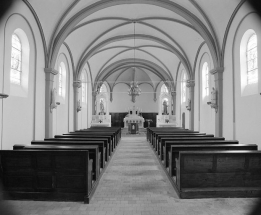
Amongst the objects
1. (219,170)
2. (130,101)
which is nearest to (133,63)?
(130,101)

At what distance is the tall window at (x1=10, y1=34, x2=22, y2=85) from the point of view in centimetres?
800

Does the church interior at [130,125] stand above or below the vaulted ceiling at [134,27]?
below

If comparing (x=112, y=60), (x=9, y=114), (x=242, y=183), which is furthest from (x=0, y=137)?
(x=112, y=60)

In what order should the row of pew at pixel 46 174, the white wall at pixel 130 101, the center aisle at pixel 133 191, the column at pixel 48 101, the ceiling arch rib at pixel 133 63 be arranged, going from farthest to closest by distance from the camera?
the white wall at pixel 130 101 → the ceiling arch rib at pixel 133 63 → the column at pixel 48 101 → the row of pew at pixel 46 174 → the center aisle at pixel 133 191

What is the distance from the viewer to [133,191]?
16.7ft

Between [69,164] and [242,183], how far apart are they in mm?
3683

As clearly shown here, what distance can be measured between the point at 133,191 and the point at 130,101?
22810 millimetres

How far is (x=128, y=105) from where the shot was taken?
27.7 m

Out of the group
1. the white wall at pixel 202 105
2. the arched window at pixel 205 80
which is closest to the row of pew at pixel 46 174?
the white wall at pixel 202 105

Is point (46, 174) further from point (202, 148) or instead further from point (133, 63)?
point (133, 63)

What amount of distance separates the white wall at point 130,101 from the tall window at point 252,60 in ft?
61.5

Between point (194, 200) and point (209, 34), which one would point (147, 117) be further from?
point (194, 200)

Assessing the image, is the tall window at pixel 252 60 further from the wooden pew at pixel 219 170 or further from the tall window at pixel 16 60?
the tall window at pixel 16 60

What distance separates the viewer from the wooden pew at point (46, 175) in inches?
179
